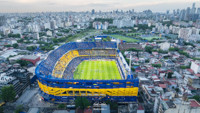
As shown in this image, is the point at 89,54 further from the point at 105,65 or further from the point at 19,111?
the point at 19,111

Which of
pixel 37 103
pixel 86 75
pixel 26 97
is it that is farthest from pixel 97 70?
pixel 26 97

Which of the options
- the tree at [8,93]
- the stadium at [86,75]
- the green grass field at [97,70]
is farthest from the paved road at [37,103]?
the green grass field at [97,70]

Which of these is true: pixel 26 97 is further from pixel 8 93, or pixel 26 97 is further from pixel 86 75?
pixel 86 75

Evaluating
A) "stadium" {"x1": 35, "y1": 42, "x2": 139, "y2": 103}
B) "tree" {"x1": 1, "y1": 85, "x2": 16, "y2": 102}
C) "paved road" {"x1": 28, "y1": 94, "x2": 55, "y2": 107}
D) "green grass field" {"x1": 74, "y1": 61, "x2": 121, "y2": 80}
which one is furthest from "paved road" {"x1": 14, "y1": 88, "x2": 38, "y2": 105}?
"green grass field" {"x1": 74, "y1": 61, "x2": 121, "y2": 80}

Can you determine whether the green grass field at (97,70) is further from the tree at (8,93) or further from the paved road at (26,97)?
the tree at (8,93)

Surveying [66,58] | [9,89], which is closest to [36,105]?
[9,89]

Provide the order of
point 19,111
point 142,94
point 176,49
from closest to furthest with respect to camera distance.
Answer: point 19,111, point 142,94, point 176,49

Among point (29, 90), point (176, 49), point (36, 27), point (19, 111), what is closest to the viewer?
point (19, 111)
